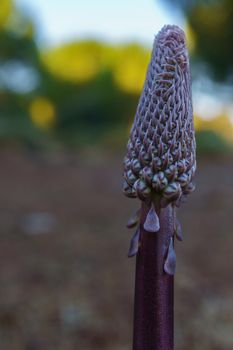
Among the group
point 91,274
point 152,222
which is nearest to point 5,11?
point 91,274

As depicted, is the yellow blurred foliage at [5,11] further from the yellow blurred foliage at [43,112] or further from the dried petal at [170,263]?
the dried petal at [170,263]

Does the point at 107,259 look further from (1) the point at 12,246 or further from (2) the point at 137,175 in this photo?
(2) the point at 137,175

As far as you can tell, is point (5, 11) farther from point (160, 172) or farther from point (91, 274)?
point (160, 172)

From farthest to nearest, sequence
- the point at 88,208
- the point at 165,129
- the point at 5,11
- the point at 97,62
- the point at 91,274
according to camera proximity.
Answer: 1. the point at 97,62
2. the point at 5,11
3. the point at 88,208
4. the point at 91,274
5. the point at 165,129

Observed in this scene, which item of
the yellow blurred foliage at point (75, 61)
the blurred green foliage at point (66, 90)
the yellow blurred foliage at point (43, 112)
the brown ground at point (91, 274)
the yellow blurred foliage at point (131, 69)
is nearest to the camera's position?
the brown ground at point (91, 274)

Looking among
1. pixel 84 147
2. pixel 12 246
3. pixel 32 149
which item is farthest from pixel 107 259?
pixel 84 147

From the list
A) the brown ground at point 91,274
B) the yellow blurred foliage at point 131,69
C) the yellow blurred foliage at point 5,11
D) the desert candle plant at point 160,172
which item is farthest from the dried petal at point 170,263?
the yellow blurred foliage at point 131,69

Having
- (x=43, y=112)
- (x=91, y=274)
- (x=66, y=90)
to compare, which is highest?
(x=66, y=90)
